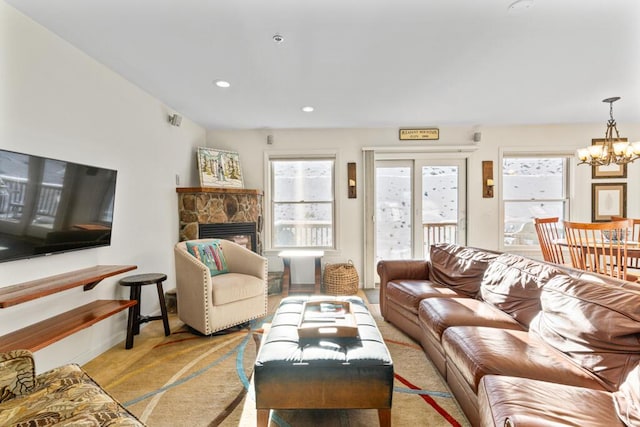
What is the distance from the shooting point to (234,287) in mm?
2764

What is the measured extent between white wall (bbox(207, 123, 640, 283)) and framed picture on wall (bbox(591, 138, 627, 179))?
71 mm

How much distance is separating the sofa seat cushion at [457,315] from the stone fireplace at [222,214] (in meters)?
2.57

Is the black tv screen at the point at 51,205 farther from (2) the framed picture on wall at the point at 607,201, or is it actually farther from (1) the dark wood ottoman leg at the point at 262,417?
(2) the framed picture on wall at the point at 607,201

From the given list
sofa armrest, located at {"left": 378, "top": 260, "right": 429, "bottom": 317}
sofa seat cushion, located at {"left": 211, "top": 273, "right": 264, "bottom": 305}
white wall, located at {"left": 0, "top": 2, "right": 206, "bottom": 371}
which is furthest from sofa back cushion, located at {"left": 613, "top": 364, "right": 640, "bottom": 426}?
white wall, located at {"left": 0, "top": 2, "right": 206, "bottom": 371}

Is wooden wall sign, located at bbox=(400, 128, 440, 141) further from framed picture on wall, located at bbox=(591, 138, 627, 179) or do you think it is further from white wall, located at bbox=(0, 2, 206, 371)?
white wall, located at bbox=(0, 2, 206, 371)

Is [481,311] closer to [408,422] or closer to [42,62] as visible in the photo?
[408,422]

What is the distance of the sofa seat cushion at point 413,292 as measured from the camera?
253 centimetres

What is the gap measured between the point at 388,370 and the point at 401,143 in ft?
11.7

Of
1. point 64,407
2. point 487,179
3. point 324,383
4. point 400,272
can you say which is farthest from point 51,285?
point 487,179

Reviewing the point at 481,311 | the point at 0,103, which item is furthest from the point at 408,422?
the point at 0,103

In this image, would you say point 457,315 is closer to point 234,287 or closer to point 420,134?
point 234,287

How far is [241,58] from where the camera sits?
235 centimetres

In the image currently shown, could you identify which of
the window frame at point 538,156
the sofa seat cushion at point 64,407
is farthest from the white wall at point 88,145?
the window frame at point 538,156

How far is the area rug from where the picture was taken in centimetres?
164
